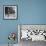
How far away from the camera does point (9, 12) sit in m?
4.94

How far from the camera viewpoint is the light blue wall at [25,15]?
493cm

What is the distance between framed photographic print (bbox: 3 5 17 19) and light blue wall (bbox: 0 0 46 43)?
11 cm

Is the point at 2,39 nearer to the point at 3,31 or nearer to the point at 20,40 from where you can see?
the point at 3,31

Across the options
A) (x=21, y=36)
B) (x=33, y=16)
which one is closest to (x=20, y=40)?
(x=21, y=36)

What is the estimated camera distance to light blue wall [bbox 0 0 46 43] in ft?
16.2

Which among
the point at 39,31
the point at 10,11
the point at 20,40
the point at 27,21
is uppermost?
the point at 10,11

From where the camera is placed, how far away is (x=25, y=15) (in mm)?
4934

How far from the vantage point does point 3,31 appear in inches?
194

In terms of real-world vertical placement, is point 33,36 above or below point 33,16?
below

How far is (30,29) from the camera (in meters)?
4.83

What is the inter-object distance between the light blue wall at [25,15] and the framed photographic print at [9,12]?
4.2 inches

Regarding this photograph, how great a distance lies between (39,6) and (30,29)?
86 cm

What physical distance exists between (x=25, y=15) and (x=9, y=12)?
57 centimetres

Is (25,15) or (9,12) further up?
(9,12)
